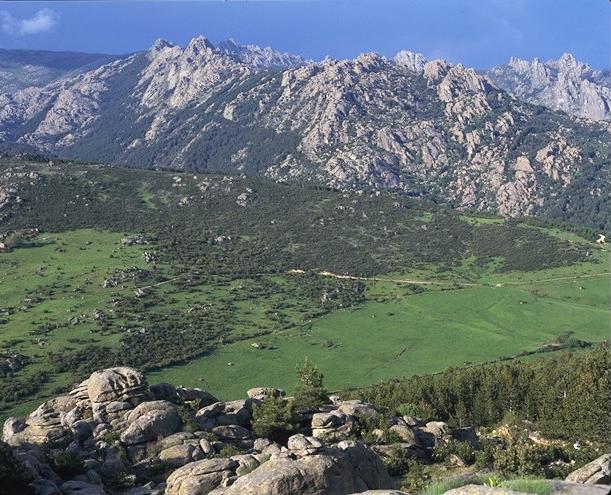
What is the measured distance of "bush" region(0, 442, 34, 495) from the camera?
3111cm

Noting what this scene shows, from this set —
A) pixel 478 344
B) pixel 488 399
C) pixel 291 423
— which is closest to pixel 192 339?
pixel 478 344

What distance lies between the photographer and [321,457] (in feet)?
101

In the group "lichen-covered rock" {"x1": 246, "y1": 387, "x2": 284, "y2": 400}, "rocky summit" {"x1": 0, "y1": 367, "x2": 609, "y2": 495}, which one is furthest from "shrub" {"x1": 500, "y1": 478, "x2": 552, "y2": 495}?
"lichen-covered rock" {"x1": 246, "y1": 387, "x2": 284, "y2": 400}

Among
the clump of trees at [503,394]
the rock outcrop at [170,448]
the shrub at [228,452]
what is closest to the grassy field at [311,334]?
the clump of trees at [503,394]

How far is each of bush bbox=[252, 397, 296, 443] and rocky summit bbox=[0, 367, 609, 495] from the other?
1.60 feet

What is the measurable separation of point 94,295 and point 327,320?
249 feet

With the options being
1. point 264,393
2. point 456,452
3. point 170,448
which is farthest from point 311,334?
point 170,448

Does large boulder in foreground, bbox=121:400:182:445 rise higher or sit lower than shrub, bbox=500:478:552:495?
lower

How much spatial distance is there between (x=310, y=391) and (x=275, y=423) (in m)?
9.03

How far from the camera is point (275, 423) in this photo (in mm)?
50906

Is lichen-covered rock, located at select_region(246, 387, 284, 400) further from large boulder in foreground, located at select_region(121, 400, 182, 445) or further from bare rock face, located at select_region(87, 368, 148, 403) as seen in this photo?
large boulder in foreground, located at select_region(121, 400, 182, 445)

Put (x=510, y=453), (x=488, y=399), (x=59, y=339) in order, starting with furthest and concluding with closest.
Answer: (x=59, y=339)
(x=488, y=399)
(x=510, y=453)

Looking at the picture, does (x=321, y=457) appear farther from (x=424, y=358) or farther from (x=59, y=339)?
(x=59, y=339)

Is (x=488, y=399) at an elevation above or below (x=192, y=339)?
above
